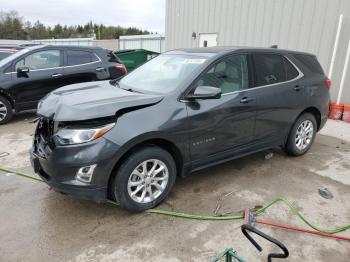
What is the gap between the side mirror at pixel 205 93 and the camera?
3.14 m

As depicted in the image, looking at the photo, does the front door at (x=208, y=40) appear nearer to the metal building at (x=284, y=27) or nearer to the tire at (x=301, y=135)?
the metal building at (x=284, y=27)

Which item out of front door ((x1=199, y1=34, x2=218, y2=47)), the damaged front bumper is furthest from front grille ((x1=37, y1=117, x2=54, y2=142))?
front door ((x1=199, y1=34, x2=218, y2=47))

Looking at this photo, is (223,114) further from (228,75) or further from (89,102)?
Answer: (89,102)

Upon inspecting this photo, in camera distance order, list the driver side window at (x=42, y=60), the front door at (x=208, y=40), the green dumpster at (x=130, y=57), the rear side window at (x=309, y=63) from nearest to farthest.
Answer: the rear side window at (x=309, y=63) < the driver side window at (x=42, y=60) < the front door at (x=208, y=40) < the green dumpster at (x=130, y=57)

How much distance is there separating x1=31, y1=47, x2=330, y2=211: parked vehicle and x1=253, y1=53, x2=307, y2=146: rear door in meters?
0.01

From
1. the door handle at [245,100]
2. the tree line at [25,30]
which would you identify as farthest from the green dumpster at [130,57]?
the tree line at [25,30]

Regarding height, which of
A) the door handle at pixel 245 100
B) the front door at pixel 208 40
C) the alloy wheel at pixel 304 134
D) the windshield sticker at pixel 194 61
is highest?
the front door at pixel 208 40

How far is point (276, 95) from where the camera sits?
4.04 meters

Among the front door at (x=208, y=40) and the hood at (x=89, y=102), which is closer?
the hood at (x=89, y=102)

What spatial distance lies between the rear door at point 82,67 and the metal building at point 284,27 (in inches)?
189

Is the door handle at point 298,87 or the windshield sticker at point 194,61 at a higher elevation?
the windshield sticker at point 194,61

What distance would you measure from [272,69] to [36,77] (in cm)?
485

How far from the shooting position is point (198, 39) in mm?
11531

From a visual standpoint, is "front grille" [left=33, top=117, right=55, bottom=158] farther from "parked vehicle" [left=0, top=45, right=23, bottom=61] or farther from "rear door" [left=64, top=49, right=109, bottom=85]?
"parked vehicle" [left=0, top=45, right=23, bottom=61]
